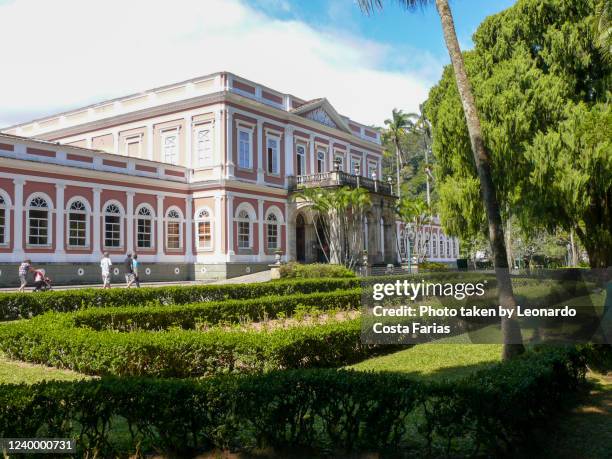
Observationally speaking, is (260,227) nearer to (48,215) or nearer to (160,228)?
(160,228)

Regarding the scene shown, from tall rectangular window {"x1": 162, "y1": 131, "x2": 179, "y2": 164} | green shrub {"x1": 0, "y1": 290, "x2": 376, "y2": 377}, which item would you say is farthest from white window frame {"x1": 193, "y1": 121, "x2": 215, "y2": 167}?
green shrub {"x1": 0, "y1": 290, "x2": 376, "y2": 377}

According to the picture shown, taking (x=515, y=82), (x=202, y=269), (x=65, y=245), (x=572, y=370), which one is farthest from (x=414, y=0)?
(x=202, y=269)

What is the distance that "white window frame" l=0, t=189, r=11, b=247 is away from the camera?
21.6 m

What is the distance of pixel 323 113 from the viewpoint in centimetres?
3678

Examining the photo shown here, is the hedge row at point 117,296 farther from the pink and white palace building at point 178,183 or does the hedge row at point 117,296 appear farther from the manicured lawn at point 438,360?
the pink and white palace building at point 178,183

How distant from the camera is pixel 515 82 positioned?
1288cm

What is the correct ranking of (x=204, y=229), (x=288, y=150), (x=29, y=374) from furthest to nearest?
(x=288, y=150) → (x=204, y=229) → (x=29, y=374)

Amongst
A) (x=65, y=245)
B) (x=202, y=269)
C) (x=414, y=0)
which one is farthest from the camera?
(x=202, y=269)

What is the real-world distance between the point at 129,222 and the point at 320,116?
51.9 ft

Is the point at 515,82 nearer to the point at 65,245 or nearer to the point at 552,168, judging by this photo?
the point at 552,168

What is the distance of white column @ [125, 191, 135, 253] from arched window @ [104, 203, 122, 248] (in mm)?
408

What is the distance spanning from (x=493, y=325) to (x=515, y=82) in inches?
231

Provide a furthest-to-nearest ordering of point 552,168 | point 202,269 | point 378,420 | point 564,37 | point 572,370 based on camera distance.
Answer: point 202,269 → point 564,37 → point 552,168 → point 572,370 → point 378,420

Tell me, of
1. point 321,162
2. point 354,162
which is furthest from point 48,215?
point 354,162
